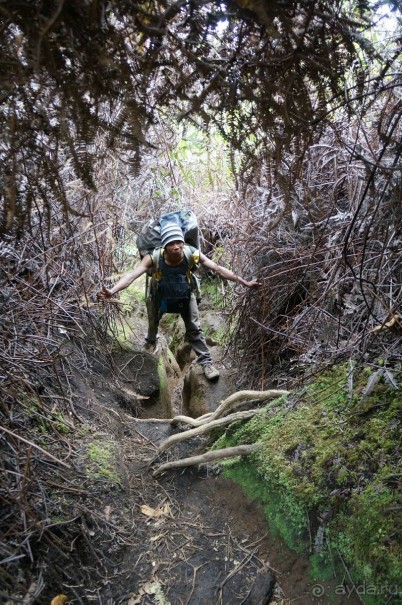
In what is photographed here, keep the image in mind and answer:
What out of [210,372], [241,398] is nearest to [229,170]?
[241,398]

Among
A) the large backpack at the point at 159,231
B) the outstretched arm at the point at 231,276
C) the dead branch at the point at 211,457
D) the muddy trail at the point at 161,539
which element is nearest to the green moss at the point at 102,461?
the muddy trail at the point at 161,539

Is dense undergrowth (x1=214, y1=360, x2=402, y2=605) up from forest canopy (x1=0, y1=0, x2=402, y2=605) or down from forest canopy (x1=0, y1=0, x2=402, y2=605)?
down

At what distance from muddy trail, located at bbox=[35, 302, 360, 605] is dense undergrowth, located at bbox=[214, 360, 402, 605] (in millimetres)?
129

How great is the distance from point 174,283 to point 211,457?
2.52 metres

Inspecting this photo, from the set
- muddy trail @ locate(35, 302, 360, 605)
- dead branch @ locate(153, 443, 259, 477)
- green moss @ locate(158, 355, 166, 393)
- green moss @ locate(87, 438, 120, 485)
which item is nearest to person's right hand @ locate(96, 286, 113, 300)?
muddy trail @ locate(35, 302, 360, 605)

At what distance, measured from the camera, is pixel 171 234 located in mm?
4949

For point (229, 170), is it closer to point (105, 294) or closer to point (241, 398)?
point (241, 398)

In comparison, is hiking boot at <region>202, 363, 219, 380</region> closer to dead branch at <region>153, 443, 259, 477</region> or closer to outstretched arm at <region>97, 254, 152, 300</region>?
outstretched arm at <region>97, 254, 152, 300</region>

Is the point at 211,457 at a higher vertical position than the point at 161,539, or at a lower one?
higher

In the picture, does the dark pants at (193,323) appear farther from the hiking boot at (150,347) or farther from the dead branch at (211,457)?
the dead branch at (211,457)

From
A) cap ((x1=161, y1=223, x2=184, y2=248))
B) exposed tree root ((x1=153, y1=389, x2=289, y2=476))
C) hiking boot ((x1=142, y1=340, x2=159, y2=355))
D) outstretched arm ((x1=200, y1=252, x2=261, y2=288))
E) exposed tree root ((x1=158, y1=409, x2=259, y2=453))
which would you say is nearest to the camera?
exposed tree root ((x1=153, y1=389, x2=289, y2=476))

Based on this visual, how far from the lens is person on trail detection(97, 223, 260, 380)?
4.95 metres

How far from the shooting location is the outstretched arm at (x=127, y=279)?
182 inches

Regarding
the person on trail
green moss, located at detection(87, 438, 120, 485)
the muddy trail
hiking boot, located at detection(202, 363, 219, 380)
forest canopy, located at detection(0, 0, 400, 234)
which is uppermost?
forest canopy, located at detection(0, 0, 400, 234)
